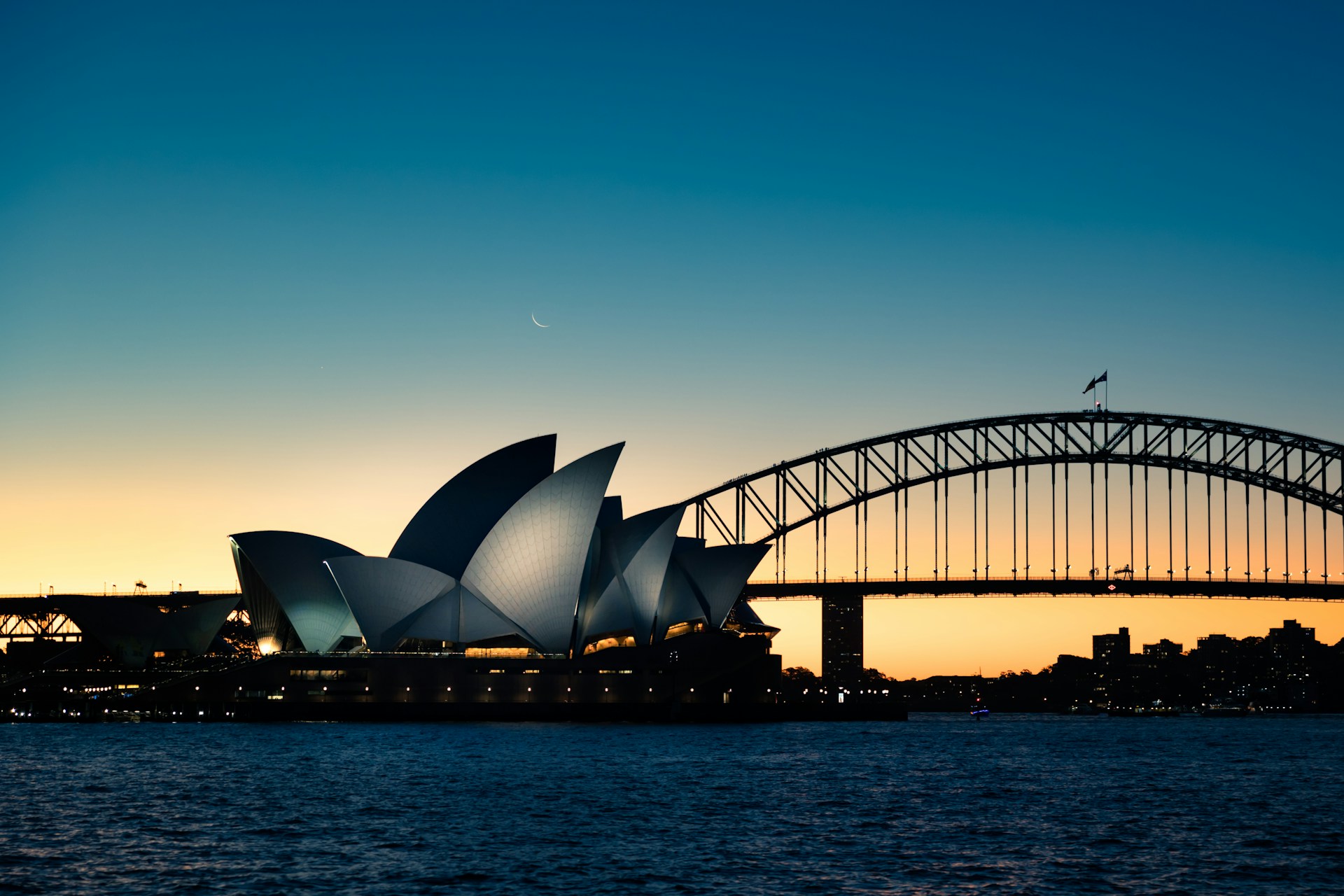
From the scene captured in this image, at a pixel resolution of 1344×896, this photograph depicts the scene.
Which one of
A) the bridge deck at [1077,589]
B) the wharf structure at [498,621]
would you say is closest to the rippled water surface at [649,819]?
the wharf structure at [498,621]

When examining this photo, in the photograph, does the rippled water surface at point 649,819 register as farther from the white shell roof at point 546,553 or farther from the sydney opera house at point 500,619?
the sydney opera house at point 500,619

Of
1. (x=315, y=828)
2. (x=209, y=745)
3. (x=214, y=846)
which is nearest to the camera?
(x=214, y=846)

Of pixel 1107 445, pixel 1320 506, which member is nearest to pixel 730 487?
pixel 1107 445

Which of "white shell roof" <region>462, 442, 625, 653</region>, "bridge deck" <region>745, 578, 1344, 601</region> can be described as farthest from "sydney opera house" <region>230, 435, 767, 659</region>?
"bridge deck" <region>745, 578, 1344, 601</region>

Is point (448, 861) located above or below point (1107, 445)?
below

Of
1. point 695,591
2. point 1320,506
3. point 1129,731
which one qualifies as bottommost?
point 1129,731

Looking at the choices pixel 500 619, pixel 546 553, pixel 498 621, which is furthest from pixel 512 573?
pixel 498 621

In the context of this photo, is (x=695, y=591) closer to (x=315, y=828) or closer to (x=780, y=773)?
(x=780, y=773)
